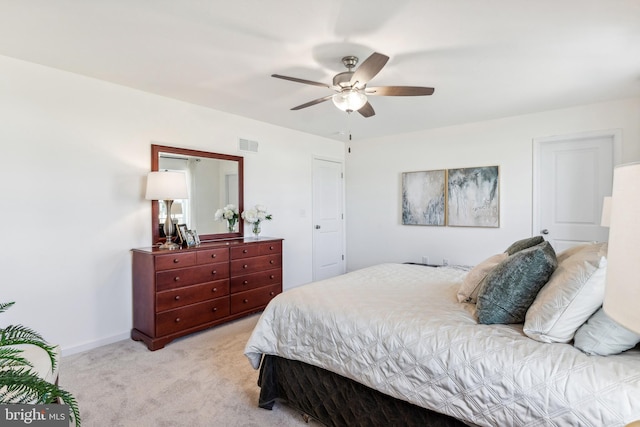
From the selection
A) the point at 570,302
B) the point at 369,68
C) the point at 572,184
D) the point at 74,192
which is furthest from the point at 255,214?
the point at 572,184

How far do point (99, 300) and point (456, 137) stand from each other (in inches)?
181

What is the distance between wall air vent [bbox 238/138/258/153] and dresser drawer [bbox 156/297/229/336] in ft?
6.15

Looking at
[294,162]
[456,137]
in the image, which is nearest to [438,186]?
[456,137]

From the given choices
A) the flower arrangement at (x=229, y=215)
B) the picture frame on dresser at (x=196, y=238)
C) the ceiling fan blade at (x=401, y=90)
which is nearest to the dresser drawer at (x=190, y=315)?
the picture frame on dresser at (x=196, y=238)

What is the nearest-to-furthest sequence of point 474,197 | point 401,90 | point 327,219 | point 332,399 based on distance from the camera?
point 332,399
point 401,90
point 474,197
point 327,219

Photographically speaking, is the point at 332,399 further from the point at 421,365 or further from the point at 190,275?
the point at 190,275

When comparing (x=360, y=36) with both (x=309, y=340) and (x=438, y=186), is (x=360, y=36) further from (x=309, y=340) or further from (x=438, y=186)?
(x=438, y=186)

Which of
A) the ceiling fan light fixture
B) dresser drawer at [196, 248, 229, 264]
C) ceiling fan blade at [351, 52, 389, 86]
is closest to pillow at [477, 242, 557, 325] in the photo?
ceiling fan blade at [351, 52, 389, 86]

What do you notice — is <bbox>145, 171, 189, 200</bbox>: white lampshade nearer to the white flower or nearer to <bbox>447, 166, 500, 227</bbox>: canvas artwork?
the white flower

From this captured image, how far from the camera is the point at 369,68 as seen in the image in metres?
2.12

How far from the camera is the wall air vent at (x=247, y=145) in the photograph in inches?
163

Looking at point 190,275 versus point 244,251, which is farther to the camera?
point 244,251

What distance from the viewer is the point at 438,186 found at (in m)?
4.72

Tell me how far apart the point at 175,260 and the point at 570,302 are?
9.50 ft
